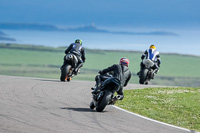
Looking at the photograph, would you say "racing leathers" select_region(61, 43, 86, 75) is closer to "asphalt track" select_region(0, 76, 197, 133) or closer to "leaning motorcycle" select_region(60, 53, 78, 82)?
"leaning motorcycle" select_region(60, 53, 78, 82)

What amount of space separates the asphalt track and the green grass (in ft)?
2.86

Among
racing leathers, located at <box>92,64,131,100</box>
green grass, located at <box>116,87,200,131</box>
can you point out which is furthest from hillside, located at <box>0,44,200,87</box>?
racing leathers, located at <box>92,64,131,100</box>

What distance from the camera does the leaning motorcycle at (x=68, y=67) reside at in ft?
90.4

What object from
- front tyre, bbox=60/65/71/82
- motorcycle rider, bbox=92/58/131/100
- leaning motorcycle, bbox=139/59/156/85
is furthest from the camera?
leaning motorcycle, bbox=139/59/156/85

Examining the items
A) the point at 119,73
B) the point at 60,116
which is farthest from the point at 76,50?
the point at 60,116

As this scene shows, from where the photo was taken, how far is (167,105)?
1986 centimetres

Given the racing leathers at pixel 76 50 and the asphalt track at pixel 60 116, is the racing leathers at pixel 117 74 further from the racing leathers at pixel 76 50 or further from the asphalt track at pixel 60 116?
the racing leathers at pixel 76 50

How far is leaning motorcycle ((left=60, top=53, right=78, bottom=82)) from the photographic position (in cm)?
2756

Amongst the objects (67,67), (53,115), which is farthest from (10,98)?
(67,67)

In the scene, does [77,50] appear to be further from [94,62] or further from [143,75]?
[94,62]

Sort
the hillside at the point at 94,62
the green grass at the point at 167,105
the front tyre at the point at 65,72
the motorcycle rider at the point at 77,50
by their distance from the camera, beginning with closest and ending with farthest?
the green grass at the point at 167,105
the front tyre at the point at 65,72
the motorcycle rider at the point at 77,50
the hillside at the point at 94,62

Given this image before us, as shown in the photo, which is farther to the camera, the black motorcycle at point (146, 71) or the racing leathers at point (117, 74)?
the black motorcycle at point (146, 71)

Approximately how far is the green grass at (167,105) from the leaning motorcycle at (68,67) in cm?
434

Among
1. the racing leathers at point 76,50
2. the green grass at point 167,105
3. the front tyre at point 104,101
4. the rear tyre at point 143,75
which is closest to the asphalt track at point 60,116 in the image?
the front tyre at point 104,101
